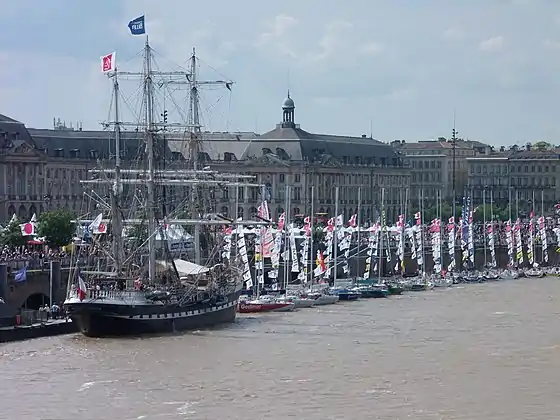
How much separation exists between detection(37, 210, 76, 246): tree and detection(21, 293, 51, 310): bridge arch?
783 inches

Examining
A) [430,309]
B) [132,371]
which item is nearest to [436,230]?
[430,309]

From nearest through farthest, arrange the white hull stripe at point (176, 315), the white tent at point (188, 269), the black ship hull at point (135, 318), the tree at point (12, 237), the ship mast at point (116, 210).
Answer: the black ship hull at point (135, 318) < the white hull stripe at point (176, 315) < the ship mast at point (116, 210) < the white tent at point (188, 269) < the tree at point (12, 237)

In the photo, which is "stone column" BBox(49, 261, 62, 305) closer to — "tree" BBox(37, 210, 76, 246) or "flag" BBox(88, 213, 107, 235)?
"flag" BBox(88, 213, 107, 235)

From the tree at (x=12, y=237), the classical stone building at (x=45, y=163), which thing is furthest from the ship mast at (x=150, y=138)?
the classical stone building at (x=45, y=163)

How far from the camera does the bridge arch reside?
9631 centimetres

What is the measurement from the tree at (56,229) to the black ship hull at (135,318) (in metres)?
29.0

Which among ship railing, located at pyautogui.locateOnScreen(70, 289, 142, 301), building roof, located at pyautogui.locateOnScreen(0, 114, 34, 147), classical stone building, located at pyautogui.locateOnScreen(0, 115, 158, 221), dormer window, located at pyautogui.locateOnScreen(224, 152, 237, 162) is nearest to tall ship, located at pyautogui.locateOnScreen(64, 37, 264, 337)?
ship railing, located at pyautogui.locateOnScreen(70, 289, 142, 301)

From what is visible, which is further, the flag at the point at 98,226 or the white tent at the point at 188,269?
the white tent at the point at 188,269

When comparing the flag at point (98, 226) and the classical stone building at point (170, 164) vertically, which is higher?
the classical stone building at point (170, 164)

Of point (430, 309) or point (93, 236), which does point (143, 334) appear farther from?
point (430, 309)

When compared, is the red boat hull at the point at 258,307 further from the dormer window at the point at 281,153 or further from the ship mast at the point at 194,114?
the dormer window at the point at 281,153

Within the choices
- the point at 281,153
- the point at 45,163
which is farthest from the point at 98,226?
the point at 281,153

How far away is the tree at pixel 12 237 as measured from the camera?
113188 millimetres

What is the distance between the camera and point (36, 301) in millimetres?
97500
